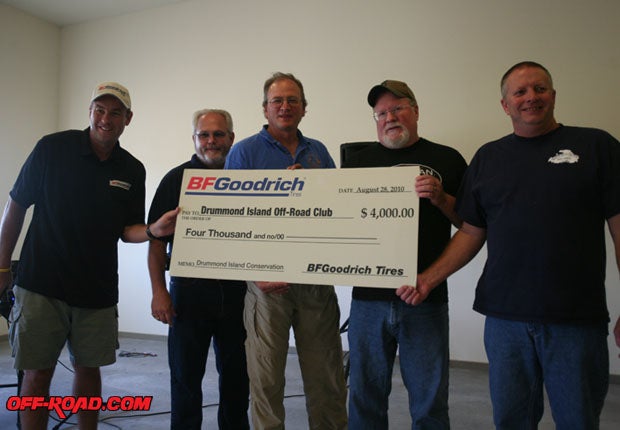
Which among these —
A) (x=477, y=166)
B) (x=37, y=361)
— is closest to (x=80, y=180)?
(x=37, y=361)

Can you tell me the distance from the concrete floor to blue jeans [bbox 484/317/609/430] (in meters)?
1.33

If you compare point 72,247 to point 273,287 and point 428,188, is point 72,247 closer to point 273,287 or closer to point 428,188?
point 273,287

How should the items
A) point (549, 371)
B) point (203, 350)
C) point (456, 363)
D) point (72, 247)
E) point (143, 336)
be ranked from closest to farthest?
point (549, 371) < point (72, 247) < point (203, 350) < point (456, 363) < point (143, 336)

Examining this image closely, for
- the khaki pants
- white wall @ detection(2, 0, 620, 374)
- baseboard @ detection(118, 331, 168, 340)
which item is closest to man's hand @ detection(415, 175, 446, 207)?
the khaki pants

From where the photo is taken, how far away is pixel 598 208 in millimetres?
1374

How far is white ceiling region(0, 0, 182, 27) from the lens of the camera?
4.91 m

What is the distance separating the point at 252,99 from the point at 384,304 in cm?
353

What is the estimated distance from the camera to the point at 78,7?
16.5ft

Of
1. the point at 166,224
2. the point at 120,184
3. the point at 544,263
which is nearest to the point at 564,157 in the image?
the point at 544,263

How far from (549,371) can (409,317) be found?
1.50ft

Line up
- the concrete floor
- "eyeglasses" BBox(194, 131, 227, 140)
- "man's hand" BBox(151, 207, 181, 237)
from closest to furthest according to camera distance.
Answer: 1. "man's hand" BBox(151, 207, 181, 237)
2. "eyeglasses" BBox(194, 131, 227, 140)
3. the concrete floor

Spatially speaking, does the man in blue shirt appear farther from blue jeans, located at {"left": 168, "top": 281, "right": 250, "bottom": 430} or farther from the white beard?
the white beard

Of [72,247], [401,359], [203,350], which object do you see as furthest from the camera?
[203,350]

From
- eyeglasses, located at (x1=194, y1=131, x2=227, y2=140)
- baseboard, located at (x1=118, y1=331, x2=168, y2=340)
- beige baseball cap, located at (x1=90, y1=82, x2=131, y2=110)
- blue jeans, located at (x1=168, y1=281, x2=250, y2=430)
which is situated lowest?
baseboard, located at (x1=118, y1=331, x2=168, y2=340)
